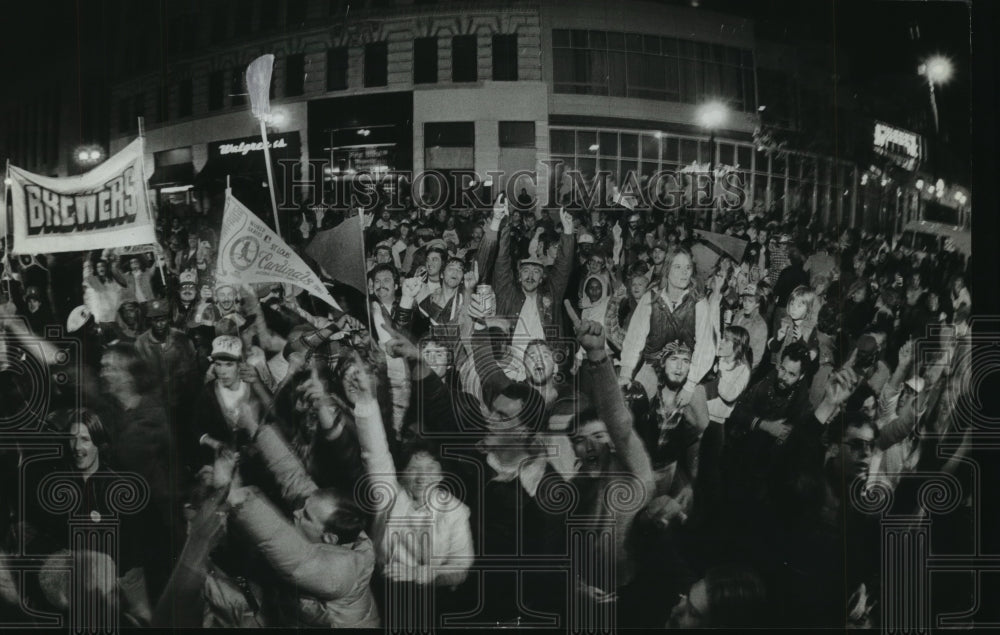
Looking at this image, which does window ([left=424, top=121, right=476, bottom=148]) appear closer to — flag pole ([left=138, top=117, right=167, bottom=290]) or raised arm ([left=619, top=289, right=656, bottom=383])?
raised arm ([left=619, top=289, right=656, bottom=383])

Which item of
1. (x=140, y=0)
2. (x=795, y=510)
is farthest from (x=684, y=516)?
(x=140, y=0)

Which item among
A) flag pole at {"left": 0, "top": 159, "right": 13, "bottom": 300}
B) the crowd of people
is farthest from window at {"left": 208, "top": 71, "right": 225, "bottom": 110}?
flag pole at {"left": 0, "top": 159, "right": 13, "bottom": 300}

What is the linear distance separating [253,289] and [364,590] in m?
1.44

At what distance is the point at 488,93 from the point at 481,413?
1417 millimetres

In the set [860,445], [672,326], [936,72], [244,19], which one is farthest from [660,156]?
[244,19]

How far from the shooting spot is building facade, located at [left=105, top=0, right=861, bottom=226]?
4.62 m

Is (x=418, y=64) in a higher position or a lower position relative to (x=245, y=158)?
higher

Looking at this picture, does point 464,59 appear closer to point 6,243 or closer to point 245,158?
point 245,158

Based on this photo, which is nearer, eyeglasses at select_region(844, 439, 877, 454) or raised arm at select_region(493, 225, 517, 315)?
raised arm at select_region(493, 225, 517, 315)

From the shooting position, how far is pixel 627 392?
4.68 meters

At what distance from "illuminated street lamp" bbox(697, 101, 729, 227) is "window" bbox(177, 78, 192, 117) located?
2.29 m

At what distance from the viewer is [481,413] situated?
4.66 m

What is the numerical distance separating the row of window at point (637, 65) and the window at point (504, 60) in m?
0.18

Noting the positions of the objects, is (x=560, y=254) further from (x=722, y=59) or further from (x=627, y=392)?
(x=722, y=59)
